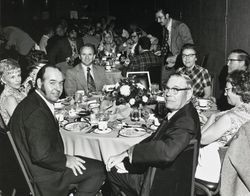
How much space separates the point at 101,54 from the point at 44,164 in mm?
5464

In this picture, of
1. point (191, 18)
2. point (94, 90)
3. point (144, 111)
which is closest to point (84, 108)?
point (144, 111)

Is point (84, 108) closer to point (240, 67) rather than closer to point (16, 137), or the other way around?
point (16, 137)

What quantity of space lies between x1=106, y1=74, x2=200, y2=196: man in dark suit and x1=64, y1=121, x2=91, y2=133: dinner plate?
541 mm

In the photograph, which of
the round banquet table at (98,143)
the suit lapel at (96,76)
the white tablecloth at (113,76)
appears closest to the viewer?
the round banquet table at (98,143)

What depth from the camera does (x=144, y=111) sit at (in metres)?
3.51

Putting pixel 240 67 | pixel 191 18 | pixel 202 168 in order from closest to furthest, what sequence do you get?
pixel 202 168
pixel 240 67
pixel 191 18

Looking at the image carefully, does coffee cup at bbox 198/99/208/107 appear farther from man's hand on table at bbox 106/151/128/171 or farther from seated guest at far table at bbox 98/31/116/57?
seated guest at far table at bbox 98/31/116/57

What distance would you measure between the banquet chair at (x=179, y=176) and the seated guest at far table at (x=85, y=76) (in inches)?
109

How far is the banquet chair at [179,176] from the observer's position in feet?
7.02

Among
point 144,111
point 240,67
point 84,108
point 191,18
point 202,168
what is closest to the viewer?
point 202,168

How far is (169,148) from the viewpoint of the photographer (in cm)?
216

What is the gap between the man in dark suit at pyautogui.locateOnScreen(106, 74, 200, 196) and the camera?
2.17 m

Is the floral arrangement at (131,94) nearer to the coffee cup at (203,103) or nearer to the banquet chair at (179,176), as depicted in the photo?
the coffee cup at (203,103)

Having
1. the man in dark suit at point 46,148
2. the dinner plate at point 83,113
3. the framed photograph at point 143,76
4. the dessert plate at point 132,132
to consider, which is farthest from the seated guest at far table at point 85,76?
the man in dark suit at point 46,148
